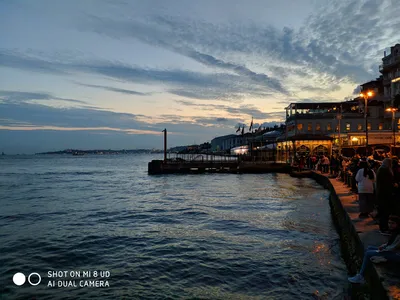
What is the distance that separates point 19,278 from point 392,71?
220ft

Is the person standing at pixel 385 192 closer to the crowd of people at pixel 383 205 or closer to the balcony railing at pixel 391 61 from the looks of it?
the crowd of people at pixel 383 205

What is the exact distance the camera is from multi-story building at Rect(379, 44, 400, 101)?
188ft

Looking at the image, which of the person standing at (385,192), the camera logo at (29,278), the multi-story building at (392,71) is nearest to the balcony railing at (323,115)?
the multi-story building at (392,71)

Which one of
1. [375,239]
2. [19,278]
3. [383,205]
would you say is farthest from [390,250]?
[19,278]

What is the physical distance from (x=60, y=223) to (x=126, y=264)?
8.16 m

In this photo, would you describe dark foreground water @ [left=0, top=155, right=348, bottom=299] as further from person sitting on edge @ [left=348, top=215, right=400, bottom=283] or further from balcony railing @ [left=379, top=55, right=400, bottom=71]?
balcony railing @ [left=379, top=55, right=400, bottom=71]

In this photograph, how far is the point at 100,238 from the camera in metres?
13.5

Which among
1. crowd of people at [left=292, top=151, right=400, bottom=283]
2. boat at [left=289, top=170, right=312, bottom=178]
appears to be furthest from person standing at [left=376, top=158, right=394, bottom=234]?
boat at [left=289, top=170, right=312, bottom=178]

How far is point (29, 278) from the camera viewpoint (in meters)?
9.38

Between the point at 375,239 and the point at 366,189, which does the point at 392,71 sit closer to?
the point at 366,189

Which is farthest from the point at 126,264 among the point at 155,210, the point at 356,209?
the point at 155,210

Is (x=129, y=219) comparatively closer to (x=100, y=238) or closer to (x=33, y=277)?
(x=100, y=238)

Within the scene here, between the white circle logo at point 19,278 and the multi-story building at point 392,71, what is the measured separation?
193 feet

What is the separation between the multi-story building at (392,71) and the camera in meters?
57.2
